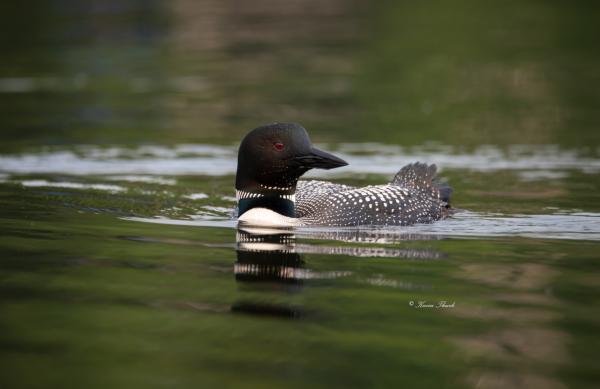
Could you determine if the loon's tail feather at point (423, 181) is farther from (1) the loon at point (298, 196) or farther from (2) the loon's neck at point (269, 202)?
(2) the loon's neck at point (269, 202)

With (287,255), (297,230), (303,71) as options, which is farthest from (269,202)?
(303,71)

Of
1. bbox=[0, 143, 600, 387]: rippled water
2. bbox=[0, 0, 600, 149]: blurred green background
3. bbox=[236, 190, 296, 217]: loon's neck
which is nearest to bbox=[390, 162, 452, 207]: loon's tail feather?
bbox=[0, 143, 600, 387]: rippled water

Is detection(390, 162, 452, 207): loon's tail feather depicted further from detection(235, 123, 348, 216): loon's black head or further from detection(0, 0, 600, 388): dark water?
detection(235, 123, 348, 216): loon's black head

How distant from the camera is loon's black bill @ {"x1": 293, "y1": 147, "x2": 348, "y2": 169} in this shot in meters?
7.68

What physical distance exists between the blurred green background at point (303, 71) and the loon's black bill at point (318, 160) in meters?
4.35

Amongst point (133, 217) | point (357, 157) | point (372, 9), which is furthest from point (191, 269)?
point (372, 9)

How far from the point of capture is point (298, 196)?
8664 millimetres

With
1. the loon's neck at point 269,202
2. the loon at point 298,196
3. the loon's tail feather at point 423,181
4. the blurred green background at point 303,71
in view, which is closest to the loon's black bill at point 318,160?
the loon at point 298,196

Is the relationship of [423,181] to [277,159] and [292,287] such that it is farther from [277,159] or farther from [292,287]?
[292,287]

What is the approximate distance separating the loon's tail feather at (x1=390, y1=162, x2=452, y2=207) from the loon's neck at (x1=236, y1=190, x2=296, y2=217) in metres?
Result: 1.08

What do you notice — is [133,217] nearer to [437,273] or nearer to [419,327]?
[437,273]

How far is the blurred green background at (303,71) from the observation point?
13086 mm

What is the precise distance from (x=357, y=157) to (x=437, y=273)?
193 inches

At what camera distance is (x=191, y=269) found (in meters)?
6.46
